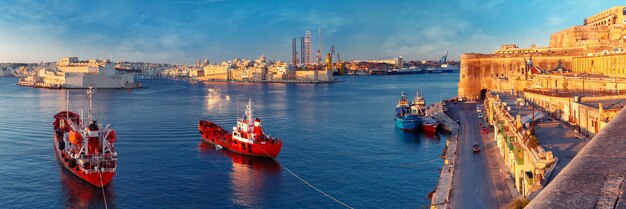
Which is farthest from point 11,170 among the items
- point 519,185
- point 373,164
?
point 519,185

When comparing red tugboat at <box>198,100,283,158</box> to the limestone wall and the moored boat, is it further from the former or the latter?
the limestone wall

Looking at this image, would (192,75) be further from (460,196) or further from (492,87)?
(460,196)

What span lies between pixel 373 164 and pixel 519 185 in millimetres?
8022

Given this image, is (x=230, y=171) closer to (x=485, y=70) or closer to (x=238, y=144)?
(x=238, y=144)

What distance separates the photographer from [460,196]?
1129 cm

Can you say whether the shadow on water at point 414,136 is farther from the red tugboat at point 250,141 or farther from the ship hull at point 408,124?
the red tugboat at point 250,141

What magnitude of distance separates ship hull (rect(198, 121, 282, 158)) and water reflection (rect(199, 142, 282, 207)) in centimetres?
22

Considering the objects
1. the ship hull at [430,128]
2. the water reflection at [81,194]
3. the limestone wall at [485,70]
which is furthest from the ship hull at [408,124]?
the water reflection at [81,194]

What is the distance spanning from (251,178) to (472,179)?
7.37 m

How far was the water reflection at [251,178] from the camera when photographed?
14.4m

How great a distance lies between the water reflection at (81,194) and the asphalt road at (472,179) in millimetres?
8888

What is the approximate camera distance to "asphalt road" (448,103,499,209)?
421 inches

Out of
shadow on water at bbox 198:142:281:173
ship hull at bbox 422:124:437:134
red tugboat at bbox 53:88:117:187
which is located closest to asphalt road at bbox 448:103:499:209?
ship hull at bbox 422:124:437:134

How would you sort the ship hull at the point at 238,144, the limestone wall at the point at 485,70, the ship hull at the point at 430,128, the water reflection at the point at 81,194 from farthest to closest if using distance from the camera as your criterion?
the limestone wall at the point at 485,70 → the ship hull at the point at 430,128 → the ship hull at the point at 238,144 → the water reflection at the point at 81,194
